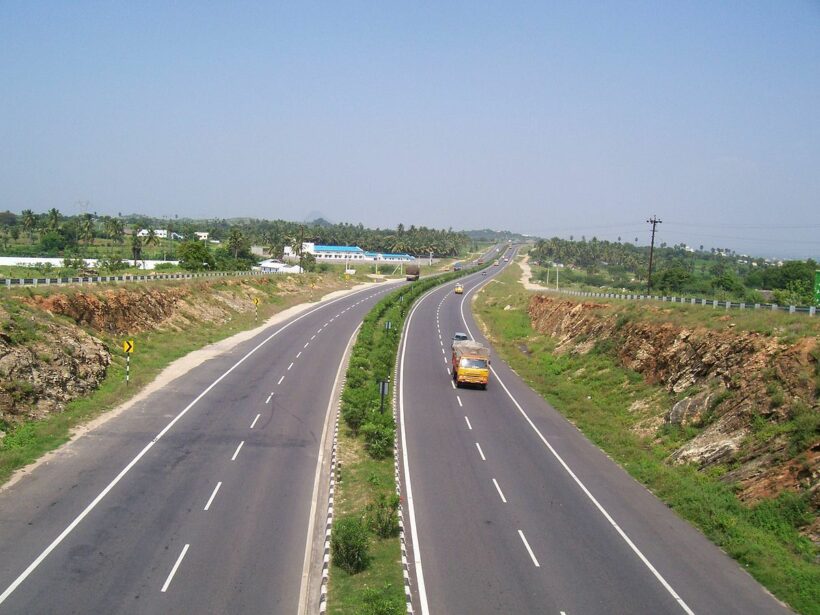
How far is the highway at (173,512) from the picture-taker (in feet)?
46.5

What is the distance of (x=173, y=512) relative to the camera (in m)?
18.4

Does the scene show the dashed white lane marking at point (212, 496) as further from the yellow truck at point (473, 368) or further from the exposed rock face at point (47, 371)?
the yellow truck at point (473, 368)

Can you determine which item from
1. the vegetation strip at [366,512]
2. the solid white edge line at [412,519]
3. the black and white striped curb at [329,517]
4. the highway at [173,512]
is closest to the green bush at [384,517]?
the vegetation strip at [366,512]

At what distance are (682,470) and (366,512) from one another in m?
12.2

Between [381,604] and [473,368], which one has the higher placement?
[473,368]

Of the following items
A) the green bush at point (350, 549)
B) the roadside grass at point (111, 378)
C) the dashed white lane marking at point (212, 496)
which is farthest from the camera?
the roadside grass at point (111, 378)

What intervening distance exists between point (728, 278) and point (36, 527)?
86.1 meters

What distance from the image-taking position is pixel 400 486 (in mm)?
21406

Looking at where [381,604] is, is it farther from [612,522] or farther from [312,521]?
[612,522]

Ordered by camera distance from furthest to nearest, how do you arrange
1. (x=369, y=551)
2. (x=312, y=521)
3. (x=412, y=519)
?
(x=412, y=519) < (x=312, y=521) < (x=369, y=551)

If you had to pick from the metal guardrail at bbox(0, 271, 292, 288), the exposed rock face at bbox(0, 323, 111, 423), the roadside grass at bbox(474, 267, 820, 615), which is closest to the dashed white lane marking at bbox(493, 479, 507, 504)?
the roadside grass at bbox(474, 267, 820, 615)

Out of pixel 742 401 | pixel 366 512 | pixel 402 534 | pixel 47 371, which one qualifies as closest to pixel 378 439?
pixel 366 512

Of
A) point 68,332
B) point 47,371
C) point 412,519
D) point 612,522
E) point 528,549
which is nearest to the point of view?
point 528,549

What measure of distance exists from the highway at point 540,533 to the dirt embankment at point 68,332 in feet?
50.4
